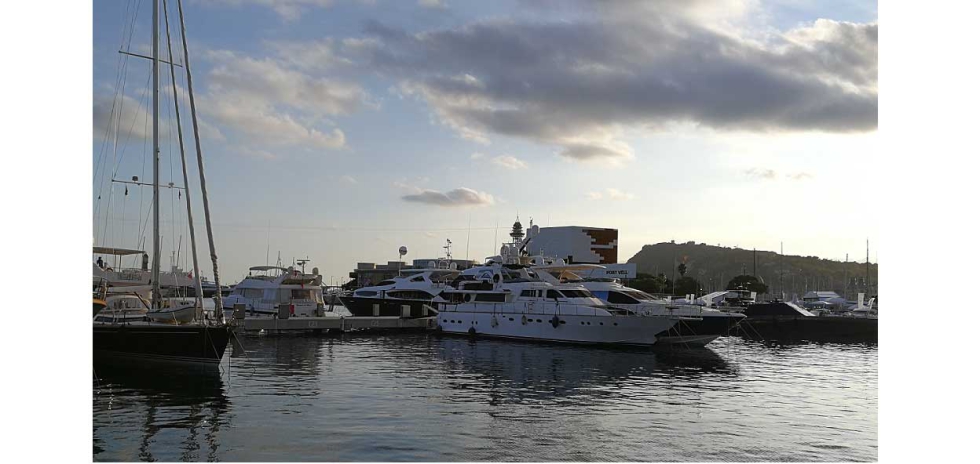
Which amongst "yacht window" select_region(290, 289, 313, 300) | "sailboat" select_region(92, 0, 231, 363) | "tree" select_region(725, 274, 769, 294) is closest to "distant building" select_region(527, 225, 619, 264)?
"tree" select_region(725, 274, 769, 294)

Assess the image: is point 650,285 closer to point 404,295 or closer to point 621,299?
point 404,295

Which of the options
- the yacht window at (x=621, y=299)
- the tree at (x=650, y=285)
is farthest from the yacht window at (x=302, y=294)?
the tree at (x=650, y=285)

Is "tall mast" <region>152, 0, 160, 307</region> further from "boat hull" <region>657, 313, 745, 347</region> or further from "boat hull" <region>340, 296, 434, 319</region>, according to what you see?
"boat hull" <region>340, 296, 434, 319</region>

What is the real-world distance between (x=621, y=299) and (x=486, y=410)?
23.0 m

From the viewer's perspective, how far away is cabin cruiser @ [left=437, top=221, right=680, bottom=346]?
3791 cm

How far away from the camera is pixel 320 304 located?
4978cm

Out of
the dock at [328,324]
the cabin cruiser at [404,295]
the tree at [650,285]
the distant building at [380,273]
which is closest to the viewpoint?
the dock at [328,324]

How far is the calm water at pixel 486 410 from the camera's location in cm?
1478

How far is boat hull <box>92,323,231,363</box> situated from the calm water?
0.82m

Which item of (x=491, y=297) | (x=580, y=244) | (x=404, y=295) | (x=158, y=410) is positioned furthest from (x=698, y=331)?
(x=580, y=244)

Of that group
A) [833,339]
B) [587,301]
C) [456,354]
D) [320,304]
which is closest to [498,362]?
[456,354]

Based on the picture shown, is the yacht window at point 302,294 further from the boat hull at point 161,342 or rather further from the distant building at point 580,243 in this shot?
the distant building at point 580,243

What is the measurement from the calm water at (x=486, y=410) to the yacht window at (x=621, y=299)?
792cm
